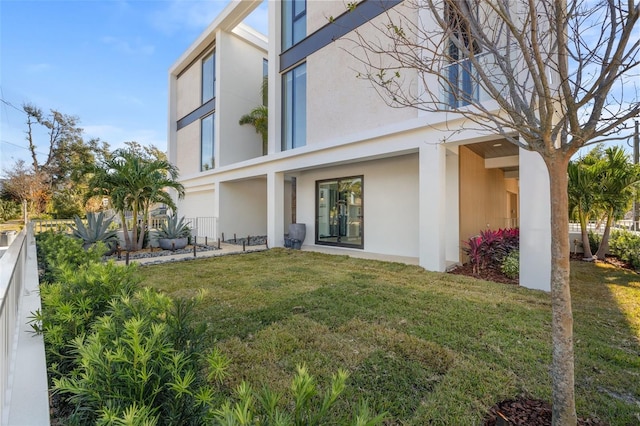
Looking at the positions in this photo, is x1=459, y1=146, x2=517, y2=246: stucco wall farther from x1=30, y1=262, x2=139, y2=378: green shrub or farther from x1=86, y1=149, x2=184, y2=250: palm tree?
x1=86, y1=149, x2=184, y2=250: palm tree

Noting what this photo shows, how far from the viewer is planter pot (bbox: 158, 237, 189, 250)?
9945 millimetres

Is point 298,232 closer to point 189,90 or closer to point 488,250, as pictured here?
point 488,250

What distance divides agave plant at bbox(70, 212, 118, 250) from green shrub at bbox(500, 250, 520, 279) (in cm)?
1042

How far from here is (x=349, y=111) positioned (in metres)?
8.88

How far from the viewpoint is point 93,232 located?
868 centimetres

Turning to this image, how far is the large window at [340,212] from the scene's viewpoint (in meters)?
9.95

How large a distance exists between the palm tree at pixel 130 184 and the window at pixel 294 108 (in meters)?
4.43

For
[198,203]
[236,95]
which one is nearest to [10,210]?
[198,203]

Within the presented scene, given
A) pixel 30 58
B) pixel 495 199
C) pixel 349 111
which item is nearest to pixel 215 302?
pixel 349 111

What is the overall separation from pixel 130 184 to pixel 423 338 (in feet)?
31.7

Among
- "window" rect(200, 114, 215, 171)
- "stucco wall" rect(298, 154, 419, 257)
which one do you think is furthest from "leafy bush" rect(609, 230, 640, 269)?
"window" rect(200, 114, 215, 171)

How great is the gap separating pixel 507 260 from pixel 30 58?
16.1 metres

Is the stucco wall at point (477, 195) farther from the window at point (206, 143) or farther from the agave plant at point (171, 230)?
the window at point (206, 143)

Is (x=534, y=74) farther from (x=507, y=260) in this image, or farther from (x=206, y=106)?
(x=206, y=106)
